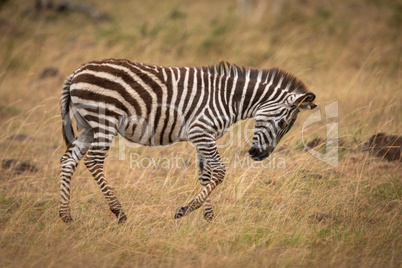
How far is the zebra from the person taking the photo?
5074 millimetres

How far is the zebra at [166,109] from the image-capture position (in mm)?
5074

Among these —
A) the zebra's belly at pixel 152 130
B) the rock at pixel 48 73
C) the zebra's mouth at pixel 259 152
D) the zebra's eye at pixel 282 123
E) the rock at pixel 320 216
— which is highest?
the rock at pixel 48 73

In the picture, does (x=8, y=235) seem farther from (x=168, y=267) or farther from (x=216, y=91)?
(x=216, y=91)

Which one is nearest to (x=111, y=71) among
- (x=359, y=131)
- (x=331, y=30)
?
(x=359, y=131)

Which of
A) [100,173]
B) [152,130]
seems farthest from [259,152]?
[100,173]

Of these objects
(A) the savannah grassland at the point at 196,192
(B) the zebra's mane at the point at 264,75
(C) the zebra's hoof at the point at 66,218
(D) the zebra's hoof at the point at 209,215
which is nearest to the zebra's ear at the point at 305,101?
(B) the zebra's mane at the point at 264,75

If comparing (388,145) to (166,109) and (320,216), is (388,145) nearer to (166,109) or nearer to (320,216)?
(320,216)

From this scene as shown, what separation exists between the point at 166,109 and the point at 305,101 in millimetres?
1729

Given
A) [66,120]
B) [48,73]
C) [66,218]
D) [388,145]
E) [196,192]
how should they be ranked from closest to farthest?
[66,218]
[66,120]
[196,192]
[388,145]
[48,73]

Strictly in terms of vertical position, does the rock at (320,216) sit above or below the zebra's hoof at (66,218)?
above

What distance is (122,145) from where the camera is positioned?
7.18 m

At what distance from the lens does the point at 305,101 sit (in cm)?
530

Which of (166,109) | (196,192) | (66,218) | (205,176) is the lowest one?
(66,218)

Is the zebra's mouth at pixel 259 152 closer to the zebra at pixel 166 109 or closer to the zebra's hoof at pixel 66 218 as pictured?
the zebra at pixel 166 109
